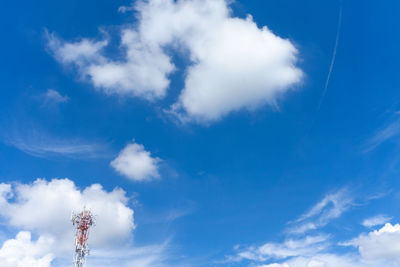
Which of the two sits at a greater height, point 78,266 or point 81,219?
point 81,219

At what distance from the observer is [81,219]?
139 m

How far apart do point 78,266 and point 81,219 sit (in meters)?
15.9

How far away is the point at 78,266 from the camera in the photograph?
439 feet

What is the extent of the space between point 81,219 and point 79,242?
7.90 metres

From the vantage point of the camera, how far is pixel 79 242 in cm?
13700

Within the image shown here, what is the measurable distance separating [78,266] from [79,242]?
8.02 metres
